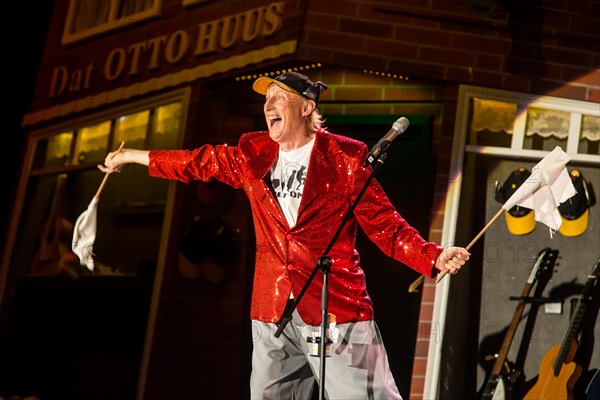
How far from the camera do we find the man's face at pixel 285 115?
3.74m

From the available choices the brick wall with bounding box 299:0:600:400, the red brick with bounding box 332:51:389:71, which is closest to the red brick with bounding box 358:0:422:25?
the brick wall with bounding box 299:0:600:400

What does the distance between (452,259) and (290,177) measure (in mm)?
767

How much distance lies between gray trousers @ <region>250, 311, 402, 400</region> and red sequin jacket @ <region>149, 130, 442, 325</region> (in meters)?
0.06

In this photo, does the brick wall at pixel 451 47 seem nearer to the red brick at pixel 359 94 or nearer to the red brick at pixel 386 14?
the red brick at pixel 386 14

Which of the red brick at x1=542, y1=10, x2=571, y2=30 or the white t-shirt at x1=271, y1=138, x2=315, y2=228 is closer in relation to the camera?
the white t-shirt at x1=271, y1=138, x2=315, y2=228

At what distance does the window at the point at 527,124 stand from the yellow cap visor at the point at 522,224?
41 centimetres

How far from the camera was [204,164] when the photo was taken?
154 inches

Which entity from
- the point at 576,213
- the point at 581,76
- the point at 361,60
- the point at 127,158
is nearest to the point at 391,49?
the point at 361,60

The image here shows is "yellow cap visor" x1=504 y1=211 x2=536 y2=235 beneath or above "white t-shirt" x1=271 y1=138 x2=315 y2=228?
above

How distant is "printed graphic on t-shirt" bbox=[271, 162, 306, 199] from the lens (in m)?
3.69

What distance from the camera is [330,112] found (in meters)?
5.85

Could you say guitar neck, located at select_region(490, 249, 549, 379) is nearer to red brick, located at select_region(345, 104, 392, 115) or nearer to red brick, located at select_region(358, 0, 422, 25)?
red brick, located at select_region(345, 104, 392, 115)

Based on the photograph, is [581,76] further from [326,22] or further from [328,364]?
[328,364]

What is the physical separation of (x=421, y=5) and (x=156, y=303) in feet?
8.69
